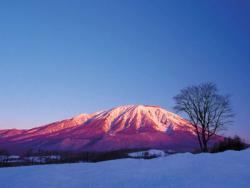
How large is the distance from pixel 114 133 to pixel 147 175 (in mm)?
102494

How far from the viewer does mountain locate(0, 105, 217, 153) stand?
9738 cm

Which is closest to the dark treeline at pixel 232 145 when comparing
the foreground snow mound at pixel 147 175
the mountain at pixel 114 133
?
the foreground snow mound at pixel 147 175

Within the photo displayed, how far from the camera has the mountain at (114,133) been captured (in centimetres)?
9738

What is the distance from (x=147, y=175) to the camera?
6875 millimetres

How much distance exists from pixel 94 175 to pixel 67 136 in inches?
4241

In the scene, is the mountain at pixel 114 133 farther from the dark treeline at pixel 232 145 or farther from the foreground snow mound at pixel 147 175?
the foreground snow mound at pixel 147 175

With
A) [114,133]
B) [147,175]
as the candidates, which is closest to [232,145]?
[147,175]

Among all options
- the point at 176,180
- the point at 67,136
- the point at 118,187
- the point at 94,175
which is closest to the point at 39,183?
the point at 94,175

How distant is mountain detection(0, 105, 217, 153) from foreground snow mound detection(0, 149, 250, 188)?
74.0 meters

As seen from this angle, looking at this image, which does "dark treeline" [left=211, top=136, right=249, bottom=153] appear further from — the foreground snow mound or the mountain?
the mountain

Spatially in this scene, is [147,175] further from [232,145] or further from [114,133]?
[114,133]

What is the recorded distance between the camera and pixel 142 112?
138 meters

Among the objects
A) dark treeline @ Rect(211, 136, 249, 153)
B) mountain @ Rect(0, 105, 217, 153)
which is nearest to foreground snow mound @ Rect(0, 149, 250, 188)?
dark treeline @ Rect(211, 136, 249, 153)

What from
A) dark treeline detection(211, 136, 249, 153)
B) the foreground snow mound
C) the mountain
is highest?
the mountain
